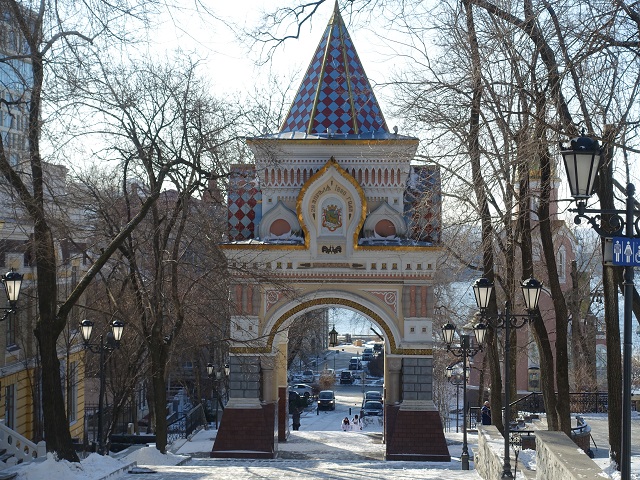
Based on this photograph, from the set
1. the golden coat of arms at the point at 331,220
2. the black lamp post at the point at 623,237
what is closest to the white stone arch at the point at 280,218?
the golden coat of arms at the point at 331,220

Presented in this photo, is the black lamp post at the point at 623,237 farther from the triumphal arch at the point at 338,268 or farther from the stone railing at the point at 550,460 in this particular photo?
the triumphal arch at the point at 338,268

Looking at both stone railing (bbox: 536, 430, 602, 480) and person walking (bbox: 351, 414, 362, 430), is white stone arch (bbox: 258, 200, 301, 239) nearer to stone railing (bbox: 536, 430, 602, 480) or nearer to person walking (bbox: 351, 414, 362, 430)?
stone railing (bbox: 536, 430, 602, 480)

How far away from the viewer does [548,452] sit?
11016 millimetres

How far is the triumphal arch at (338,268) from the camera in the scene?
23.9m

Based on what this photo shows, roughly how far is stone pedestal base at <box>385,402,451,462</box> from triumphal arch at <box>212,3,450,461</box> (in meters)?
0.02

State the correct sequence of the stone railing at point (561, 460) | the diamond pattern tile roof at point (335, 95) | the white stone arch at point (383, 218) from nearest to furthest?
the stone railing at point (561, 460) < the white stone arch at point (383, 218) < the diamond pattern tile roof at point (335, 95)

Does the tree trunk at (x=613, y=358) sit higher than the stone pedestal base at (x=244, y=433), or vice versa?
the tree trunk at (x=613, y=358)

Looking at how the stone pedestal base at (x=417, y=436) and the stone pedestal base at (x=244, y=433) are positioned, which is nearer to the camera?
the stone pedestal base at (x=417, y=436)

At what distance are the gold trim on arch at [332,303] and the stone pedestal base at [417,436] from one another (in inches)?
52.1

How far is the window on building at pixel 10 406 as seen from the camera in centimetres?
2667

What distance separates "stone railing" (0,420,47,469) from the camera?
20.9 meters

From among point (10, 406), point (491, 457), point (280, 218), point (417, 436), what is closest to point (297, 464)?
point (417, 436)

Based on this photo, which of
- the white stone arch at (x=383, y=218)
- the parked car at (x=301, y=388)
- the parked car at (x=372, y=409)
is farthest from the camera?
the parked car at (x=301, y=388)

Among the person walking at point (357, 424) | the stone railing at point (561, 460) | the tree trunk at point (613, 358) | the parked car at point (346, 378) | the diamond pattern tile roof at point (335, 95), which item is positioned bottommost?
the parked car at point (346, 378)
